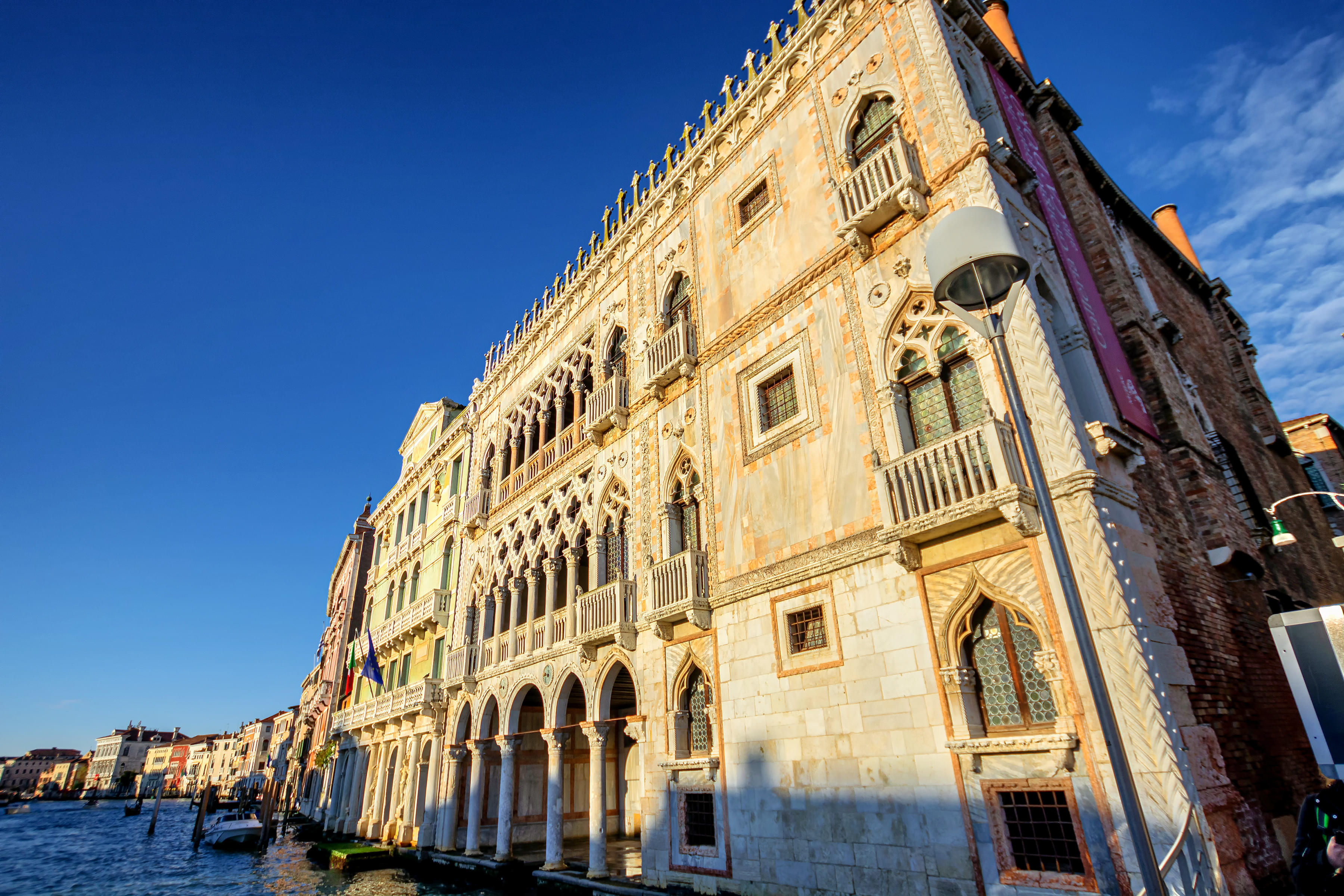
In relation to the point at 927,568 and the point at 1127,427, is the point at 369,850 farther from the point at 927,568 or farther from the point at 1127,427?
the point at 1127,427

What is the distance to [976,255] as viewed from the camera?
4301 millimetres

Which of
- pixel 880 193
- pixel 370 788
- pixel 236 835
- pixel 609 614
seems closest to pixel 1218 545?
pixel 880 193

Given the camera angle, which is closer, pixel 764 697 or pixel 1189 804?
pixel 1189 804

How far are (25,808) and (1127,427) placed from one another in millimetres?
155021

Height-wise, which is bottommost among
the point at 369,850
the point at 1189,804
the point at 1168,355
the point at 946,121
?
the point at 369,850

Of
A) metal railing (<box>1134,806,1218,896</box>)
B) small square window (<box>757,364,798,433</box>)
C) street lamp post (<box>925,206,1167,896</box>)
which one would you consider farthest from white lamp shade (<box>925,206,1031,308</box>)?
small square window (<box>757,364,798,433</box>)

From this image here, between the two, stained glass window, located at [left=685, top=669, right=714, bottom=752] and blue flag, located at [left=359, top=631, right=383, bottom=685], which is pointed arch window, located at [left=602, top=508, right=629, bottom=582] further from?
blue flag, located at [left=359, top=631, right=383, bottom=685]

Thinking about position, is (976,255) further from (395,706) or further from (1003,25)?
(395,706)

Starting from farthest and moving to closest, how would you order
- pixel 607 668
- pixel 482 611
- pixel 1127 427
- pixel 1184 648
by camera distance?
pixel 482 611 < pixel 607 668 < pixel 1127 427 < pixel 1184 648

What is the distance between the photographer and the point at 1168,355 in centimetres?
1234

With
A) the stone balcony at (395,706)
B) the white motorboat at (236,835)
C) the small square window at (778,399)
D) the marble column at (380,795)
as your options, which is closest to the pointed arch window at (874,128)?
the small square window at (778,399)

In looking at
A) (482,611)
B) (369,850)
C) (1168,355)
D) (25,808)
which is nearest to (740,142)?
(1168,355)

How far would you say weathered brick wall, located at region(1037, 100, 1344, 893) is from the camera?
7418 mm

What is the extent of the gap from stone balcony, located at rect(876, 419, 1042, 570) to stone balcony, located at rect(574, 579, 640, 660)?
654 centimetres
